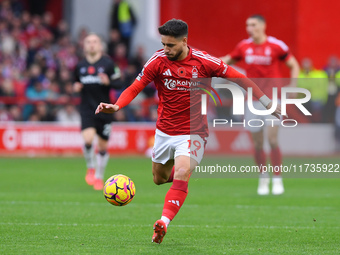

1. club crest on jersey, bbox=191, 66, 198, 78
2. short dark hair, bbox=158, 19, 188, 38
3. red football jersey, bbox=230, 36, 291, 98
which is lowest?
red football jersey, bbox=230, 36, 291, 98

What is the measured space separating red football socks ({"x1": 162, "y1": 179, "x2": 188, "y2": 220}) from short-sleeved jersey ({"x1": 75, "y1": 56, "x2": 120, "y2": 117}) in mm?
5427

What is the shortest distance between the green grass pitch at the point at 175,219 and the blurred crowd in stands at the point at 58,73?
6.41 meters

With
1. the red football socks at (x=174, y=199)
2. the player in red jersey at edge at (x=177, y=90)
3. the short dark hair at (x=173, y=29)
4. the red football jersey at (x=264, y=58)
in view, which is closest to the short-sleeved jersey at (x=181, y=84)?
the player in red jersey at edge at (x=177, y=90)

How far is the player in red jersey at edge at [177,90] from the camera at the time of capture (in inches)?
280

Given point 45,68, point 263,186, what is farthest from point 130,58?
point 263,186

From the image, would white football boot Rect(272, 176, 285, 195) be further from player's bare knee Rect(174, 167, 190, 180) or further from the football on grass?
player's bare knee Rect(174, 167, 190, 180)

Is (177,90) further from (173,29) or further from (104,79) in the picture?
(104,79)

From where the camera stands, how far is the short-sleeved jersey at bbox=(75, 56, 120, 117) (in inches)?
484

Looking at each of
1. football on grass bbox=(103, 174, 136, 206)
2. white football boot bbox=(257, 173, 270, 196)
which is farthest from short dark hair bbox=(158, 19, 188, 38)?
white football boot bbox=(257, 173, 270, 196)

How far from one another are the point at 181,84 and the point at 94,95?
519cm

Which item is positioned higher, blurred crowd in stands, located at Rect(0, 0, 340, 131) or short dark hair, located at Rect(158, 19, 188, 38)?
short dark hair, located at Rect(158, 19, 188, 38)

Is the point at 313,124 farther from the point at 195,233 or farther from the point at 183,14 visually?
the point at 195,233

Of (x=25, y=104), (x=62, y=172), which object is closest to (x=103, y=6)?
(x=25, y=104)

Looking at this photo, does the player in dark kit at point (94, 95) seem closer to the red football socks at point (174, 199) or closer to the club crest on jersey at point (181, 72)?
the club crest on jersey at point (181, 72)
